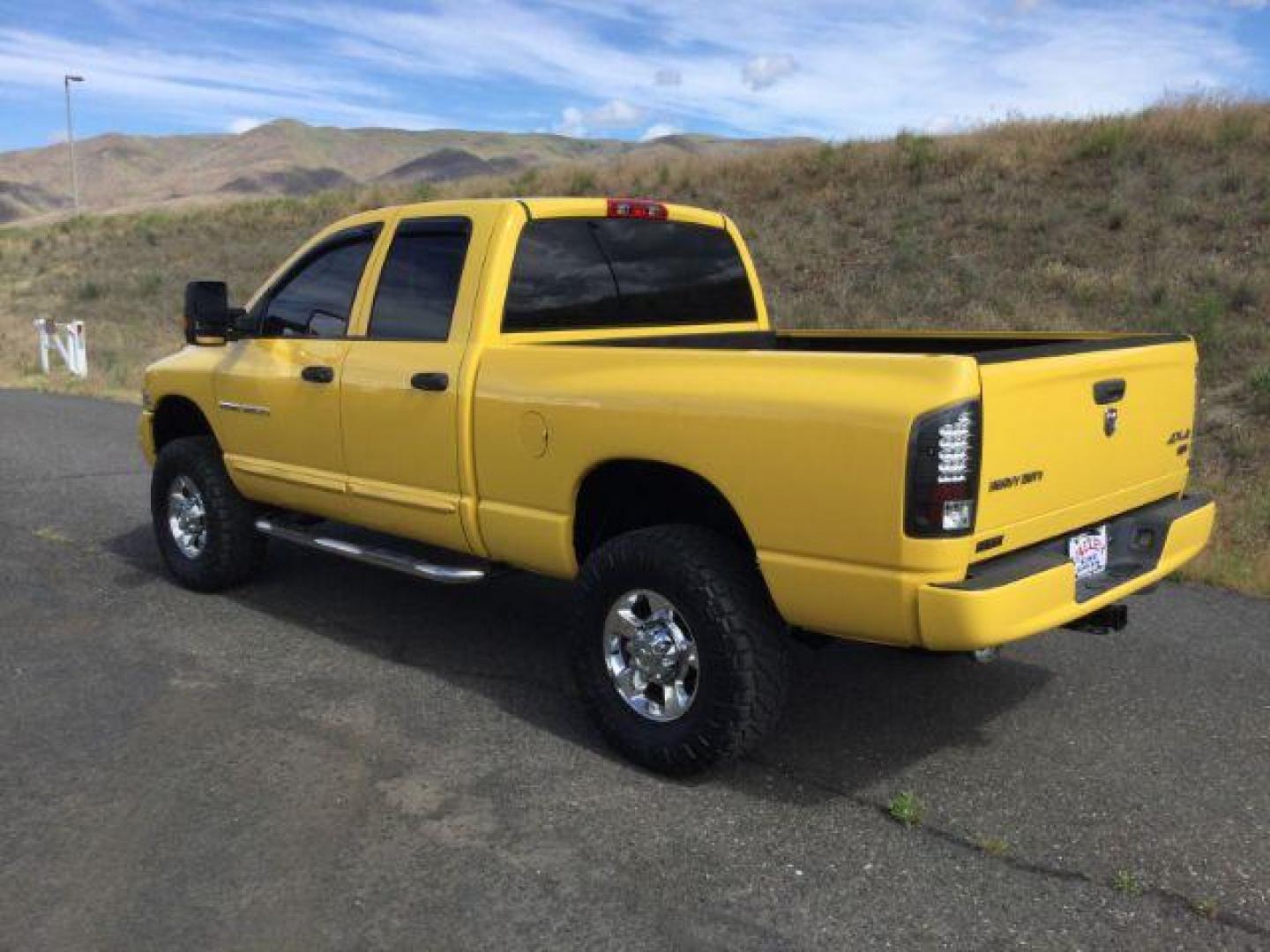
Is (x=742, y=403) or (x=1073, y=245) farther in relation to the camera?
(x=1073, y=245)

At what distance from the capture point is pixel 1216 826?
3.43m

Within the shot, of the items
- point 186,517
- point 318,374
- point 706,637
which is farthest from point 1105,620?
point 186,517

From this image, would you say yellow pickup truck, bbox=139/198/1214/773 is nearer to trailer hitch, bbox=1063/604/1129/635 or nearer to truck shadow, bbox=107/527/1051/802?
trailer hitch, bbox=1063/604/1129/635

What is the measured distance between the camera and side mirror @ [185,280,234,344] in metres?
5.35

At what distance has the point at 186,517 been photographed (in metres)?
6.00

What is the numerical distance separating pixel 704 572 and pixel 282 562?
368cm

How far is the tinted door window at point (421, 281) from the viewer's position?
15.0ft

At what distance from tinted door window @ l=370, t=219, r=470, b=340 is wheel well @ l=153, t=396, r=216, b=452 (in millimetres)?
1770

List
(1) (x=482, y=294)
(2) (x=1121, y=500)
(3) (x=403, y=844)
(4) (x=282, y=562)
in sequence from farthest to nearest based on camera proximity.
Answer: (4) (x=282, y=562) < (1) (x=482, y=294) < (2) (x=1121, y=500) < (3) (x=403, y=844)

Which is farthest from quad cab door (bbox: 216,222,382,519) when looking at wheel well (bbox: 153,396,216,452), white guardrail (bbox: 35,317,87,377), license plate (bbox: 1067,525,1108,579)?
white guardrail (bbox: 35,317,87,377)

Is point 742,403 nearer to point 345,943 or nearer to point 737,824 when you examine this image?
point 737,824

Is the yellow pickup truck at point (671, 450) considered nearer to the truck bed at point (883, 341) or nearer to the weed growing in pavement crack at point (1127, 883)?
the truck bed at point (883, 341)

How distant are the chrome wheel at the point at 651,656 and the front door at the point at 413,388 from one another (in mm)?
885

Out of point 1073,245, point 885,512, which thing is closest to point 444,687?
point 885,512
